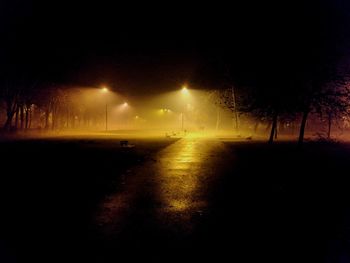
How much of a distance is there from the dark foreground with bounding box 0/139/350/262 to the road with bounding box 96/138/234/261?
0.02 metres

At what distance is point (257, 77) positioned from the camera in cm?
3028

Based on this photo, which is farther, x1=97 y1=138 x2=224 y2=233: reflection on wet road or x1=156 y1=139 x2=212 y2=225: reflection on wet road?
x1=156 y1=139 x2=212 y2=225: reflection on wet road

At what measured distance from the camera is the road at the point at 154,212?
547 centimetres

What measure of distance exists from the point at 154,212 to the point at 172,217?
0.57 metres

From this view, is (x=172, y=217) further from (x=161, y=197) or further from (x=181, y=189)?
(x=181, y=189)

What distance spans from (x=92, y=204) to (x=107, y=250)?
10.00 feet

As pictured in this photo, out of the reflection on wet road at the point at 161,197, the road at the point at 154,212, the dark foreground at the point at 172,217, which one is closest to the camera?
the dark foreground at the point at 172,217

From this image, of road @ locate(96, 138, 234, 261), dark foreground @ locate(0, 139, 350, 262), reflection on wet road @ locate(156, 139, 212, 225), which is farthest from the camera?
reflection on wet road @ locate(156, 139, 212, 225)

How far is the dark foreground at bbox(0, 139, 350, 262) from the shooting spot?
202 inches

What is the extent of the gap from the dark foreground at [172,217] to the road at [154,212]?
0.07 feet

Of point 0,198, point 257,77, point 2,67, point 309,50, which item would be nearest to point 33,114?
point 2,67

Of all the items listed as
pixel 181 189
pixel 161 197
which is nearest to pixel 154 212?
pixel 161 197

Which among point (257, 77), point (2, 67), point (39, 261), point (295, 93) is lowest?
point (39, 261)

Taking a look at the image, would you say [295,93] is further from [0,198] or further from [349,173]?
[0,198]
